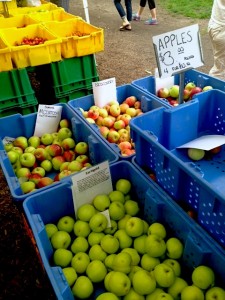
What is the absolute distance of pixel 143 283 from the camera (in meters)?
1.25

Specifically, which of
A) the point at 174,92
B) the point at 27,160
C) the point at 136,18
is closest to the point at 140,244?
the point at 27,160

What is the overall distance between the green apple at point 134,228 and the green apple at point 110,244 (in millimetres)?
78

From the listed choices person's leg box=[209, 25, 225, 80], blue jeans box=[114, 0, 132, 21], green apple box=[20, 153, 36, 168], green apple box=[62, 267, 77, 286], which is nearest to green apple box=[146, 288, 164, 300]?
green apple box=[62, 267, 77, 286]

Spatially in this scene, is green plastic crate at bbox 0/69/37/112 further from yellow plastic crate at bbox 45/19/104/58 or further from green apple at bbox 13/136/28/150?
green apple at bbox 13/136/28/150

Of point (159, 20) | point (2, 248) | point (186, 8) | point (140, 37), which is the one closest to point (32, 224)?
point (2, 248)

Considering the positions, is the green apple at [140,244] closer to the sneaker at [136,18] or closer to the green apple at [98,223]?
the green apple at [98,223]

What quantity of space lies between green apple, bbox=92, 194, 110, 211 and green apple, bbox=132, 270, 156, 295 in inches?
16.2

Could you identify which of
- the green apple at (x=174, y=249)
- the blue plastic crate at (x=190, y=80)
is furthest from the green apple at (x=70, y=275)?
the blue plastic crate at (x=190, y=80)

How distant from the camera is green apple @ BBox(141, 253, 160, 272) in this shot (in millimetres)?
1357

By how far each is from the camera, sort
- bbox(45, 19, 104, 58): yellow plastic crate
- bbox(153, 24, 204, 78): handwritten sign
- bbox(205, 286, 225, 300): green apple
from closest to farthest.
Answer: bbox(205, 286, 225, 300): green apple
bbox(153, 24, 204, 78): handwritten sign
bbox(45, 19, 104, 58): yellow plastic crate

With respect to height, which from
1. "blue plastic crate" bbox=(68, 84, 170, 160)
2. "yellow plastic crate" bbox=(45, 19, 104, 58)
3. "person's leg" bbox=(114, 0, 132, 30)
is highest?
"yellow plastic crate" bbox=(45, 19, 104, 58)

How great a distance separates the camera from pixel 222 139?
1821mm

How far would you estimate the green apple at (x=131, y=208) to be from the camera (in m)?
1.61

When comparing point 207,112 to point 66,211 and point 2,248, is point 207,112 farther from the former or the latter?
point 2,248
